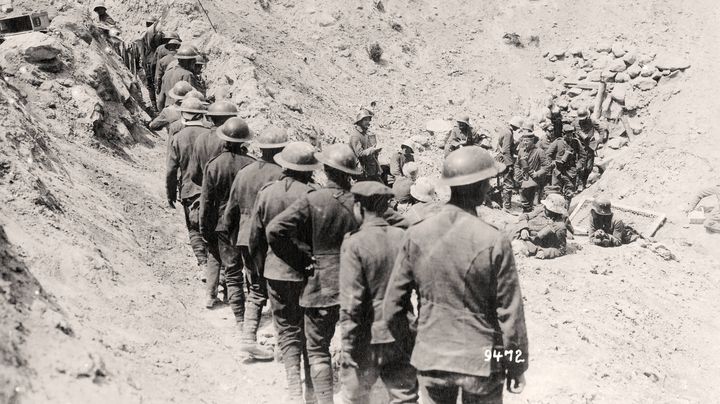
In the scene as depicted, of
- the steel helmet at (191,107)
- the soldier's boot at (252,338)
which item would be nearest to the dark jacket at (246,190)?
the soldier's boot at (252,338)

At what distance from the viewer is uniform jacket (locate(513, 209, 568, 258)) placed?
8805 millimetres

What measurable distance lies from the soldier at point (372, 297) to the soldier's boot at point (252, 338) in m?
1.69

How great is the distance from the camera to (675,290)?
26.4ft

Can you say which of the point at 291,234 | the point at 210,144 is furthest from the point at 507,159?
the point at 291,234

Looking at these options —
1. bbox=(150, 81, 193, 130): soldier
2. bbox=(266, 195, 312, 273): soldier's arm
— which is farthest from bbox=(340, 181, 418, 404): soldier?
bbox=(150, 81, 193, 130): soldier

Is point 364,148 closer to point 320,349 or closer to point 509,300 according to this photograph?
point 320,349

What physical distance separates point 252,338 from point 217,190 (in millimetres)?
1369

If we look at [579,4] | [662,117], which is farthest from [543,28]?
[662,117]

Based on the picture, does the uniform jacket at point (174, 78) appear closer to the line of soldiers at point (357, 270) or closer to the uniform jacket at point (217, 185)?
the line of soldiers at point (357, 270)

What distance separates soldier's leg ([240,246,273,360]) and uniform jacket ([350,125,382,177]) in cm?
385

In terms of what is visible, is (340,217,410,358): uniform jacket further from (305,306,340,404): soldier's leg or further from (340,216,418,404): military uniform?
(305,306,340,404): soldier's leg

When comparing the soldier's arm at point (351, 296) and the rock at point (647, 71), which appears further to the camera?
the rock at point (647, 71)

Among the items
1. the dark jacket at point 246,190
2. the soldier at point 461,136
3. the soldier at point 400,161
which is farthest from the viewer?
the soldier at point 461,136

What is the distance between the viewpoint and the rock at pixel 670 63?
50.5 feet
